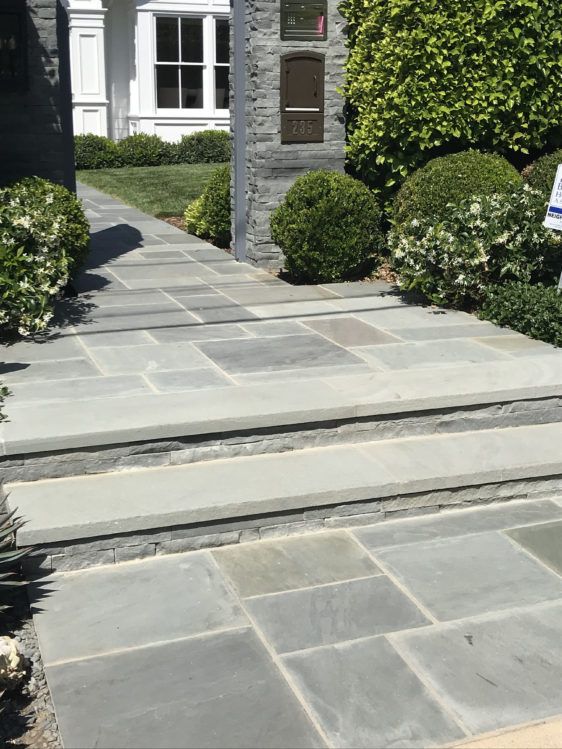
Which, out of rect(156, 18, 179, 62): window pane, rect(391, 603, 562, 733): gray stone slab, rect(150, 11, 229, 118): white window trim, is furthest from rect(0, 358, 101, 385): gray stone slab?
rect(156, 18, 179, 62): window pane

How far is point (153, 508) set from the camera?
161 inches

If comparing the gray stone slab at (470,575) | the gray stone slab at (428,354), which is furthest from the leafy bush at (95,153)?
the gray stone slab at (470,575)

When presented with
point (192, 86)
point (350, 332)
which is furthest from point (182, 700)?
point (192, 86)

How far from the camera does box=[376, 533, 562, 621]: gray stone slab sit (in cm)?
378

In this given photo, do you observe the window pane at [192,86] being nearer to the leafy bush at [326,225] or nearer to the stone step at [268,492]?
the leafy bush at [326,225]

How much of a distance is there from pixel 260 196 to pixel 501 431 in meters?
4.36

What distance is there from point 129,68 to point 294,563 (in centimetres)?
1822

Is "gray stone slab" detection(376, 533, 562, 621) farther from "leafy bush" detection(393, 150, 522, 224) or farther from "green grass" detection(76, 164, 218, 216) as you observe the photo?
"green grass" detection(76, 164, 218, 216)

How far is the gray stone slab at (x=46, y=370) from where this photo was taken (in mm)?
5328

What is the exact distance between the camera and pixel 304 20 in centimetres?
841

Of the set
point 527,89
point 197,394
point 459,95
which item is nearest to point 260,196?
point 459,95

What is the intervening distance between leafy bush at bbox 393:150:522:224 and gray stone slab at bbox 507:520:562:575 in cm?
351

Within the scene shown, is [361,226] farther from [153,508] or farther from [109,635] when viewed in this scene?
[109,635]

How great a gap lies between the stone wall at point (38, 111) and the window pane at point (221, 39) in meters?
12.6
